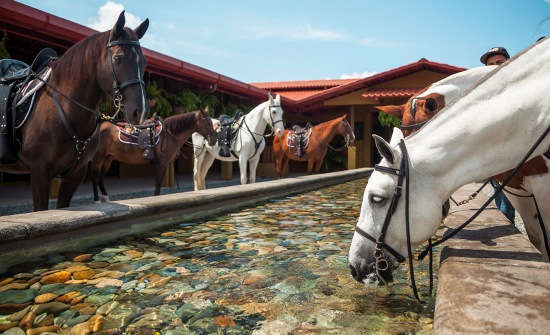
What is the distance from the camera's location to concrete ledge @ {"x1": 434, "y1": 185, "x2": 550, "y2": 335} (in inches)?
44.7

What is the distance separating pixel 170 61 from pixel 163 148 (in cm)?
316

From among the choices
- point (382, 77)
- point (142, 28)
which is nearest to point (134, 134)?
point (142, 28)

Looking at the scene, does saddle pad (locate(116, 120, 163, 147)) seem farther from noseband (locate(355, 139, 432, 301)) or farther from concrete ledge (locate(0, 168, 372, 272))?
noseband (locate(355, 139, 432, 301))

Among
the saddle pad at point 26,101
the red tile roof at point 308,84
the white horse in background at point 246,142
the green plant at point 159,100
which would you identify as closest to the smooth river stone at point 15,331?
the saddle pad at point 26,101

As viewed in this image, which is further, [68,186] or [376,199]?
[68,186]

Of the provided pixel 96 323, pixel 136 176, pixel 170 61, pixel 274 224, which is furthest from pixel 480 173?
pixel 136 176

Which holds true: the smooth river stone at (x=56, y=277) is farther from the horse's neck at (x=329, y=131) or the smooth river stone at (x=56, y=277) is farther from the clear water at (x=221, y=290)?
the horse's neck at (x=329, y=131)

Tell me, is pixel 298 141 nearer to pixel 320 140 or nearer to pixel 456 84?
pixel 320 140

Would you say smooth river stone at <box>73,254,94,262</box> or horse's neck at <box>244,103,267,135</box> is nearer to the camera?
smooth river stone at <box>73,254,94,262</box>

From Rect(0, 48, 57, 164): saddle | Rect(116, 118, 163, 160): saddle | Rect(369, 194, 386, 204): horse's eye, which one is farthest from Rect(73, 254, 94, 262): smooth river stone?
Rect(116, 118, 163, 160): saddle

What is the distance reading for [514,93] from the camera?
1717 mm

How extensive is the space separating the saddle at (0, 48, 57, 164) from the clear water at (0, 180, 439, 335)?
46.5 inches

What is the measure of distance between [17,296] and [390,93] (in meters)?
14.2

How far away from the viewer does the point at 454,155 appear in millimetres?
1736
